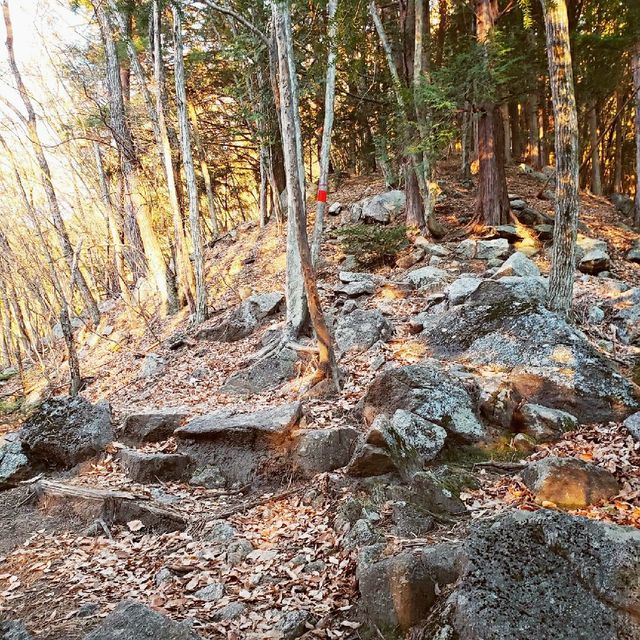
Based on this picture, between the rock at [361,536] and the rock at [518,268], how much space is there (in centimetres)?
614

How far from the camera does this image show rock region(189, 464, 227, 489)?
5.34 meters

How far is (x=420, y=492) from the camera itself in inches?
159

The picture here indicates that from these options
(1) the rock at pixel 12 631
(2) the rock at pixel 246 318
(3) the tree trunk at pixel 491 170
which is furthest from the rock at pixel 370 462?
(3) the tree trunk at pixel 491 170

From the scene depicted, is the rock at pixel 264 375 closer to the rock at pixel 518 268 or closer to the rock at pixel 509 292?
the rock at pixel 509 292

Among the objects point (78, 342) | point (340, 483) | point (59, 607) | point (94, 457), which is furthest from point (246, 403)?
point (78, 342)

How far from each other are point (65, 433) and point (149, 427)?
44.1 inches

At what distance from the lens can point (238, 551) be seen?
3.94m

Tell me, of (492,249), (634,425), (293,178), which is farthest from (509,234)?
(634,425)

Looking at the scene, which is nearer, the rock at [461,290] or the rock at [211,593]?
the rock at [211,593]

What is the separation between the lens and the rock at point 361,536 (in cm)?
364

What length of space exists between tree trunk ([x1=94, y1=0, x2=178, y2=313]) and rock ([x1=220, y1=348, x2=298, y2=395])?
7.17 metres

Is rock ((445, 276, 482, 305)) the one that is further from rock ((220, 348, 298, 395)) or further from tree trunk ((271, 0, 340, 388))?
rock ((220, 348, 298, 395))

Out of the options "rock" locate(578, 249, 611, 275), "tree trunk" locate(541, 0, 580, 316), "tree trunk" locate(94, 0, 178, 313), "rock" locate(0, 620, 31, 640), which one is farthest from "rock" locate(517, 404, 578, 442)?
"tree trunk" locate(94, 0, 178, 313)

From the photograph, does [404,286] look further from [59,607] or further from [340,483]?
[59,607]
